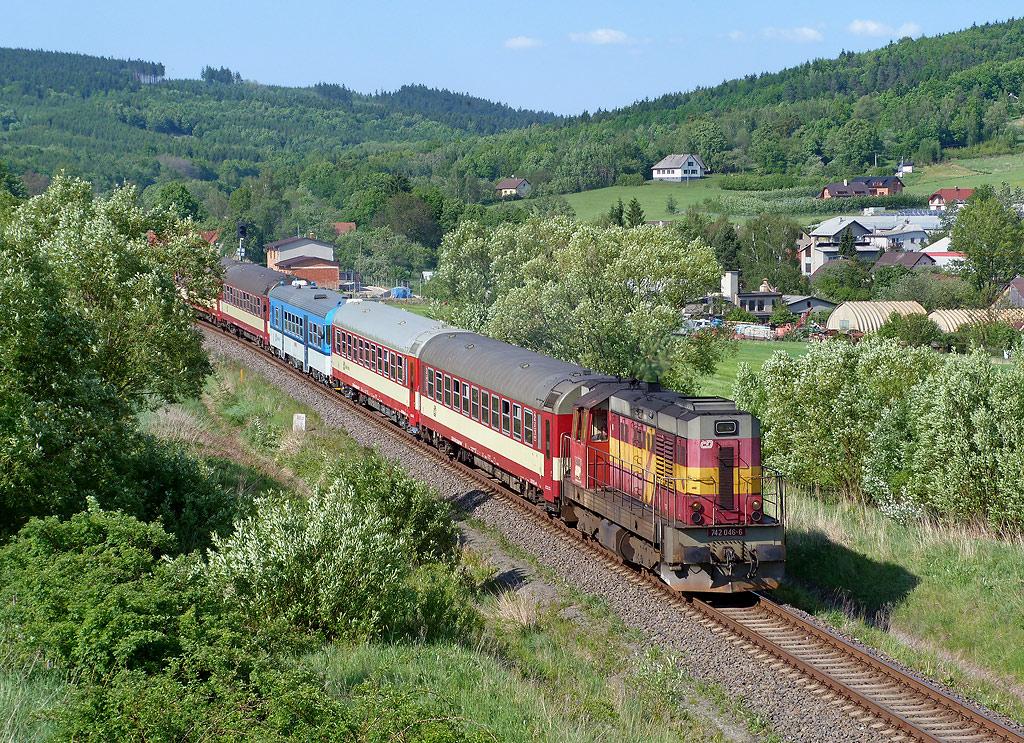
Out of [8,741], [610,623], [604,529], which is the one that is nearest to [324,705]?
[8,741]

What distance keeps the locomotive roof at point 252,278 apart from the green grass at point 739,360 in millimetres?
23459

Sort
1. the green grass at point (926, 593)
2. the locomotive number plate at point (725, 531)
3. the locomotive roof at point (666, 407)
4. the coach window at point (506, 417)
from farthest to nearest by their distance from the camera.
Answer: the coach window at point (506, 417), the locomotive roof at point (666, 407), the locomotive number plate at point (725, 531), the green grass at point (926, 593)

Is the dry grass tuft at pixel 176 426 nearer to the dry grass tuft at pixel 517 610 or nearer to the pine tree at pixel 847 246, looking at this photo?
the dry grass tuft at pixel 517 610

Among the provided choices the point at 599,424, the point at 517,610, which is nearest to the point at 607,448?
the point at 599,424

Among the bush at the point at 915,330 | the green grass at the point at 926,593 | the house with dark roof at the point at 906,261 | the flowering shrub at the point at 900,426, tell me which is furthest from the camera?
the house with dark roof at the point at 906,261

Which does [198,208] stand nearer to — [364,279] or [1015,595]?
[364,279]

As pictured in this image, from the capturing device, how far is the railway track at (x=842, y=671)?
50.1 feet

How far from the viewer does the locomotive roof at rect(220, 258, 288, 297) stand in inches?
2254

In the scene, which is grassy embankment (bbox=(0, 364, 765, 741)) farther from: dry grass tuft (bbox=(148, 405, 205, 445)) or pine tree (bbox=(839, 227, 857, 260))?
pine tree (bbox=(839, 227, 857, 260))

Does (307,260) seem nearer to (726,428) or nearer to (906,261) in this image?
(906,261)

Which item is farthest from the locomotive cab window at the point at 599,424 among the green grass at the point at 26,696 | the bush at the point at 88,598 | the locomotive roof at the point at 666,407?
the green grass at the point at 26,696

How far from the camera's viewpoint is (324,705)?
10.9 meters

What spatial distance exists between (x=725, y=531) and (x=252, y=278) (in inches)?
1761

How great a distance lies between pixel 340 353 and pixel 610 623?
1058 inches
